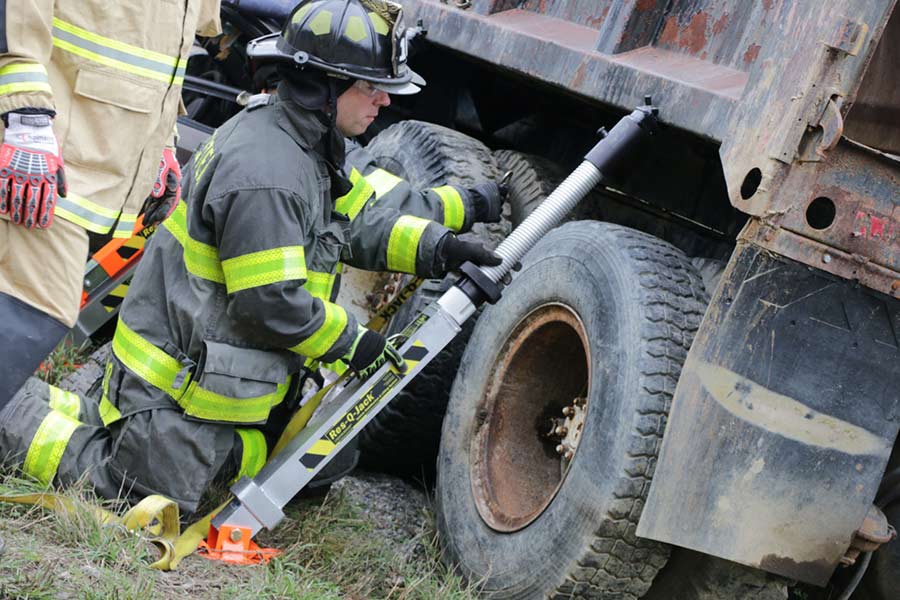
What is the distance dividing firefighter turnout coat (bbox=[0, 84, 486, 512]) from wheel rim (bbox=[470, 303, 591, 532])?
40 centimetres

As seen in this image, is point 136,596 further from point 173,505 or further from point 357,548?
point 357,548

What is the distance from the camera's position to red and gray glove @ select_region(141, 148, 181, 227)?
3.21m

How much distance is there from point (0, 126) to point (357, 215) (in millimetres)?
1241

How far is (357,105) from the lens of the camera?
336cm

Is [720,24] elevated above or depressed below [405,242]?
above

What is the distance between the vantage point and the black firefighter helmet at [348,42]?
3250 millimetres

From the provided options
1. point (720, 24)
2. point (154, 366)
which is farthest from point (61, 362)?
point (720, 24)

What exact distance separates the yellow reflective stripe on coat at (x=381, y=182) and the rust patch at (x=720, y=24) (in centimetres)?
116

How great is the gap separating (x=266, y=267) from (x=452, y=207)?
2.91 ft

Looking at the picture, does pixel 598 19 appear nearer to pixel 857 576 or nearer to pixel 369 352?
pixel 369 352

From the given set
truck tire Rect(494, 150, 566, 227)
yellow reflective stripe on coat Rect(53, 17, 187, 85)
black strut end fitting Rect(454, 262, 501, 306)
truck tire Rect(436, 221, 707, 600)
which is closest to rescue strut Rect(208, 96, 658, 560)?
black strut end fitting Rect(454, 262, 501, 306)

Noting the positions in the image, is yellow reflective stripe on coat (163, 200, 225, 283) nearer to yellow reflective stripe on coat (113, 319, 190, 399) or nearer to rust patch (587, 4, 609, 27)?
yellow reflective stripe on coat (113, 319, 190, 399)

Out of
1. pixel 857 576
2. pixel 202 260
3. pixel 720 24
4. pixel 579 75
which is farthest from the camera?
pixel 579 75

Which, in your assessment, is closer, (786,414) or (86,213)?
(786,414)
